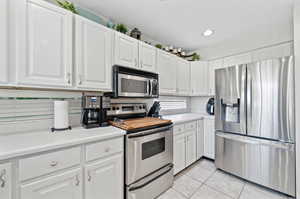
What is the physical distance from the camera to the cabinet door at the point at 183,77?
2.87 meters

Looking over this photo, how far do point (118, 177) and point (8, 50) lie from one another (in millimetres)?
1505

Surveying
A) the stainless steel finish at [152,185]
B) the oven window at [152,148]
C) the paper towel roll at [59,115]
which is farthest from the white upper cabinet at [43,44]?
the stainless steel finish at [152,185]

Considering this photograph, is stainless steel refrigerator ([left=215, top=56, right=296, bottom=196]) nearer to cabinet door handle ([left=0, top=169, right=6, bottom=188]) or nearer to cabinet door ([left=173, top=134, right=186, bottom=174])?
cabinet door ([left=173, top=134, right=186, bottom=174])

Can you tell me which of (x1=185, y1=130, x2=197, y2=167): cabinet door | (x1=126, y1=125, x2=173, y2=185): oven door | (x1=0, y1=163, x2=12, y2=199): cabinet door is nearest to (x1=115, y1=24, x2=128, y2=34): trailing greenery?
(x1=126, y1=125, x2=173, y2=185): oven door

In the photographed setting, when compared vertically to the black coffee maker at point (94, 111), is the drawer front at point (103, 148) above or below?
below

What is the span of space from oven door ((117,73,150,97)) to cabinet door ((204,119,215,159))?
150 cm

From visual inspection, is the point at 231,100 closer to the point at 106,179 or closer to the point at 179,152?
the point at 179,152

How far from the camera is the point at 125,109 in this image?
6.84 ft

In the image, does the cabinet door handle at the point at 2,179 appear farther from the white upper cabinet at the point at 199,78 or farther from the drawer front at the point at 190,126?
the white upper cabinet at the point at 199,78

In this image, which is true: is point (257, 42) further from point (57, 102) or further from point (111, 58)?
point (57, 102)

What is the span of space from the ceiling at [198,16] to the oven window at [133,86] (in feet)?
3.40

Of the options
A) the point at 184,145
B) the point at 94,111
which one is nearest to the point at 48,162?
the point at 94,111

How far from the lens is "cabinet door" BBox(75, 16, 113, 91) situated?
1479 mm

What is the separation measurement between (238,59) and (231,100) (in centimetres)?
118
